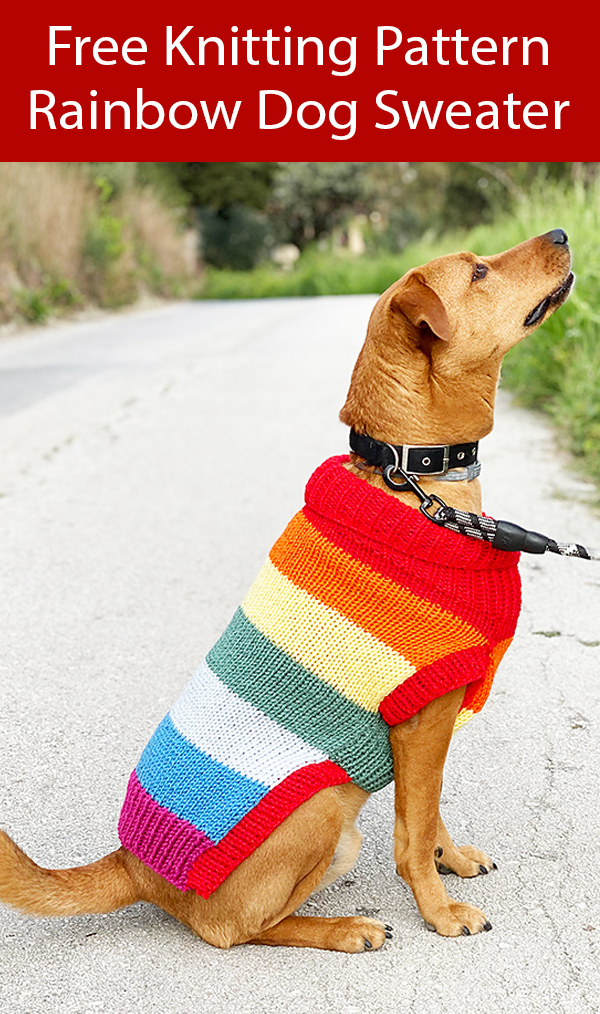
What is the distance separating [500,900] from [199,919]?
0.76 meters

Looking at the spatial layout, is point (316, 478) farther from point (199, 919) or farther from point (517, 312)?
point (199, 919)

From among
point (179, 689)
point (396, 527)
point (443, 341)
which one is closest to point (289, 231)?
point (179, 689)

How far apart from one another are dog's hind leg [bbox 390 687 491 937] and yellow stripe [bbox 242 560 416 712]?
0.11 m

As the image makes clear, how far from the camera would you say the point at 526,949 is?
7.61 ft

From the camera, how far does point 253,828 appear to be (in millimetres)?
2188

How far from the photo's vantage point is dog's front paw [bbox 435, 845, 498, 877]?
2.63m

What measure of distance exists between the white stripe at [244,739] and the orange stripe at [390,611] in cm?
29

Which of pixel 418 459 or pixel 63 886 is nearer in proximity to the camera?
pixel 63 886

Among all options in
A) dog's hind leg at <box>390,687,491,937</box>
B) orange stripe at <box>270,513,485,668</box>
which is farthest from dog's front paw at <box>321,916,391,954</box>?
orange stripe at <box>270,513,485,668</box>

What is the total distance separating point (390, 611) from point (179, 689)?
1599 millimetres

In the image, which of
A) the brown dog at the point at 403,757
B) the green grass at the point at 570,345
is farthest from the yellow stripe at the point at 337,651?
the green grass at the point at 570,345

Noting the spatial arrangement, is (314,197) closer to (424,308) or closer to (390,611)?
(424,308)
